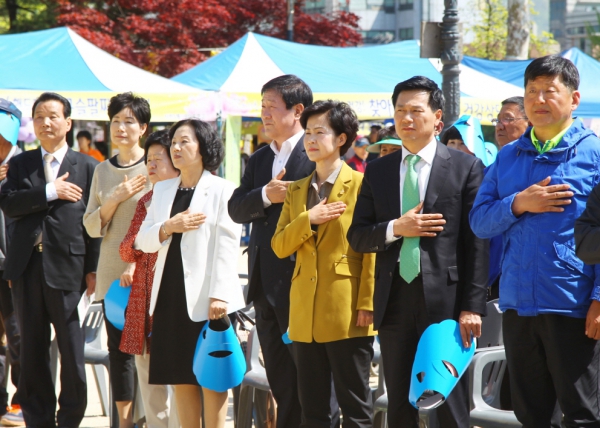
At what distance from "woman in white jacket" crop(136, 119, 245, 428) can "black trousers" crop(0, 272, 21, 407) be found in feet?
5.85

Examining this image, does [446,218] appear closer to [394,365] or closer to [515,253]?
[515,253]

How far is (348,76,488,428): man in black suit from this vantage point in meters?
3.86

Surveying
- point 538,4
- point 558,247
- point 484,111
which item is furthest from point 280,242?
point 538,4

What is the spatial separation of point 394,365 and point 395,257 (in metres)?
0.48

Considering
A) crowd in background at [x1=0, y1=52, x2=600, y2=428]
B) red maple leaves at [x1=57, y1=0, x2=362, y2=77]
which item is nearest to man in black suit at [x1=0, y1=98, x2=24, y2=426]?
crowd in background at [x1=0, y1=52, x2=600, y2=428]

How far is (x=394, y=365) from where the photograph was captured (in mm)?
3922

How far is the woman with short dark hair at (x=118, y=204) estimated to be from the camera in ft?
17.7

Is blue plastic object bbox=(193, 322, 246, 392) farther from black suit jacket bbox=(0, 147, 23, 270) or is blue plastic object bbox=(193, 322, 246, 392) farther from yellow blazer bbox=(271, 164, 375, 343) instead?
black suit jacket bbox=(0, 147, 23, 270)

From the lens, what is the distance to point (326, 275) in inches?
165

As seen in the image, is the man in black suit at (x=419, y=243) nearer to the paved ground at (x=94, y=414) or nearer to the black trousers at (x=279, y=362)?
the black trousers at (x=279, y=362)

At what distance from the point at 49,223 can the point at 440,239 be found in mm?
2905

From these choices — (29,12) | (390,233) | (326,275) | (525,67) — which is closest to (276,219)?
(326,275)

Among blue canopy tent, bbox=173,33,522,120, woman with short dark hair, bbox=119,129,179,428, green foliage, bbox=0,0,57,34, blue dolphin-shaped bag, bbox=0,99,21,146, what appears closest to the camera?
woman with short dark hair, bbox=119,129,179,428

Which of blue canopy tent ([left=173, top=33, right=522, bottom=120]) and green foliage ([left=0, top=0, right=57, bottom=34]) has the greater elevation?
green foliage ([left=0, top=0, right=57, bottom=34])
